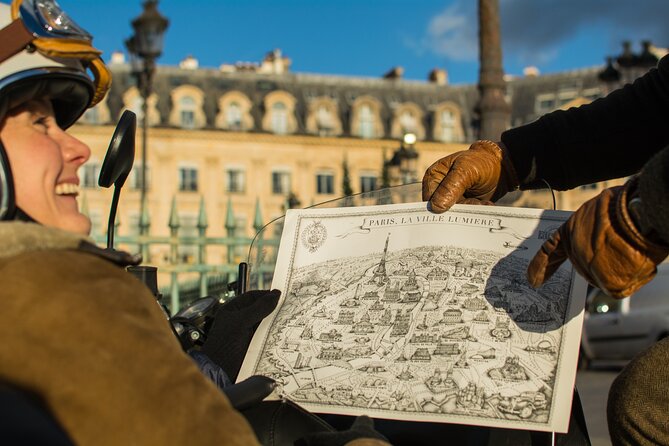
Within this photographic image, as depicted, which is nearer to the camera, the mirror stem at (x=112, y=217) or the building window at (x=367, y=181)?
the mirror stem at (x=112, y=217)

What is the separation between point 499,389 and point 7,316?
3.38 ft

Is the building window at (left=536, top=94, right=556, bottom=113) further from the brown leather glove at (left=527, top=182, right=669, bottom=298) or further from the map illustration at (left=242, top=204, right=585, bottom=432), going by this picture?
the brown leather glove at (left=527, top=182, right=669, bottom=298)

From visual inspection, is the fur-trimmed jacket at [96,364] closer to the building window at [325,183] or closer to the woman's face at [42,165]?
the woman's face at [42,165]

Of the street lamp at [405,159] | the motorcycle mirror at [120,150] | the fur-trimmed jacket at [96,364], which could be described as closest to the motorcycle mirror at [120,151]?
the motorcycle mirror at [120,150]

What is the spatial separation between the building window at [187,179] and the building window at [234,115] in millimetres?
3214

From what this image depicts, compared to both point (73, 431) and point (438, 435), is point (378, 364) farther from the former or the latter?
point (73, 431)

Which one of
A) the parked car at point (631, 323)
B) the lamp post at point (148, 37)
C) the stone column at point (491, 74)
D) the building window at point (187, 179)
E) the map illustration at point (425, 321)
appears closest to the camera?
the map illustration at point (425, 321)

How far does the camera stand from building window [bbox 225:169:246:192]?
4403 centimetres

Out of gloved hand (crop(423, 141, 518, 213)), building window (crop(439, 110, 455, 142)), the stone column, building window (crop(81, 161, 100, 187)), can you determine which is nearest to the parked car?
the stone column

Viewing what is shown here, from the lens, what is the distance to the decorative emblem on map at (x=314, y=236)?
2.34m

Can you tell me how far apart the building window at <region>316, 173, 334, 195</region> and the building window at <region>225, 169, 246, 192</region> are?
3688 millimetres

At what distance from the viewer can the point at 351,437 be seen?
165 centimetres

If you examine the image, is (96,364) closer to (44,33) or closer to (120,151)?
(44,33)

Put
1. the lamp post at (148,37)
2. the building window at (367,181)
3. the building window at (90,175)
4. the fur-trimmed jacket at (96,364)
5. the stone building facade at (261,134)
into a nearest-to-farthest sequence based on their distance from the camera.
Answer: the fur-trimmed jacket at (96,364), the lamp post at (148,37), the building window at (90,175), the stone building facade at (261,134), the building window at (367,181)
